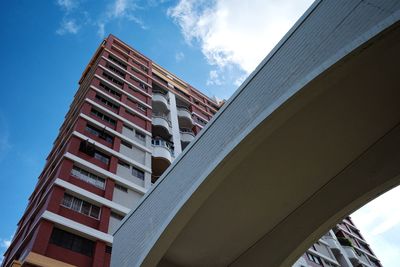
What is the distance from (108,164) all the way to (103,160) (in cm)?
45

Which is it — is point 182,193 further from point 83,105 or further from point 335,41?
point 83,105

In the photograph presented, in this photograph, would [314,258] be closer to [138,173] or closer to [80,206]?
[138,173]

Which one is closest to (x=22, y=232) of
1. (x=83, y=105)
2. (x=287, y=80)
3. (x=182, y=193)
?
(x=83, y=105)

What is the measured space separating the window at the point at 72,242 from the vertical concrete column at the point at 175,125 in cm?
1139

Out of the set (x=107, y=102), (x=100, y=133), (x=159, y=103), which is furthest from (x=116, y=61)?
(x=100, y=133)

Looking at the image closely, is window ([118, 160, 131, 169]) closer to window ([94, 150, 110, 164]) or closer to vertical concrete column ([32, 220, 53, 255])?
window ([94, 150, 110, 164])

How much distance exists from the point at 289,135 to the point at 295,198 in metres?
1.69

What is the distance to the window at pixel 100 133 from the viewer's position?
74.6 feet

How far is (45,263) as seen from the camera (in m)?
13.3

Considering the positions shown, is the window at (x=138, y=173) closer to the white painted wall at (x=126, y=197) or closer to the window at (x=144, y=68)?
the white painted wall at (x=126, y=197)

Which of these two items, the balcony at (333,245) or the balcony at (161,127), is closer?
the balcony at (161,127)

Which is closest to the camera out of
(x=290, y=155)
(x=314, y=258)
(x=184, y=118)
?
(x=290, y=155)

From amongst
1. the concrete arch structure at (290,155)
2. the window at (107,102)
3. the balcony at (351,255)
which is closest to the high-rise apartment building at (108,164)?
the window at (107,102)

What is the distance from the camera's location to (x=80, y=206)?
17312mm
